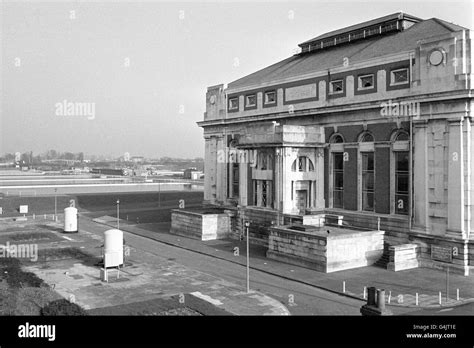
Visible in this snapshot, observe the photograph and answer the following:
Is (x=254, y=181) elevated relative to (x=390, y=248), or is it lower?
elevated

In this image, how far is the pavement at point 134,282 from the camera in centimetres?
2525

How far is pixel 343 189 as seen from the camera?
1683 inches

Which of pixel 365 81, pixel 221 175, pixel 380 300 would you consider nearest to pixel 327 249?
pixel 380 300

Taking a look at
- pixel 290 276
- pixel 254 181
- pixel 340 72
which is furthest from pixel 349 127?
pixel 290 276

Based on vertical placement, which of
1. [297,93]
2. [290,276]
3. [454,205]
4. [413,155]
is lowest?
[290,276]

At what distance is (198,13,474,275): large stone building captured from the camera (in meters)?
33.5

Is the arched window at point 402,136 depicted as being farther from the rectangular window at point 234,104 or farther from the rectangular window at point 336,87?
the rectangular window at point 234,104

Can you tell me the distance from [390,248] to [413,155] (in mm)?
7397

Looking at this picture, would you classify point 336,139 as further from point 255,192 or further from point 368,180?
point 255,192

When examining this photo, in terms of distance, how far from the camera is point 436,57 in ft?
114

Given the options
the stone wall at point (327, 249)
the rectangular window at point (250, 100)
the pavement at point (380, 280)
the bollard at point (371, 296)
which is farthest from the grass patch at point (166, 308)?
the rectangular window at point (250, 100)

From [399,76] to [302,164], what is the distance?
11.3 metres

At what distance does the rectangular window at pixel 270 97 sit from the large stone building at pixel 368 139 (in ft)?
0.34
